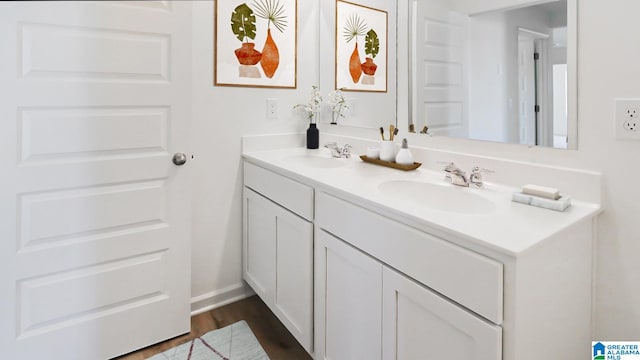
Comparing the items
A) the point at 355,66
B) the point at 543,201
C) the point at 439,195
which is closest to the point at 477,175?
the point at 439,195

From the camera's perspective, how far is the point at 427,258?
2.90 ft

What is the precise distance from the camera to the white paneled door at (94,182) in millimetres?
971

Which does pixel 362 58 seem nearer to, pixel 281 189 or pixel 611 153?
pixel 281 189

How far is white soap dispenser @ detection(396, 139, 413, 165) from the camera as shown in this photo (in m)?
1.48

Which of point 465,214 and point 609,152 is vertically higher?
point 609,152

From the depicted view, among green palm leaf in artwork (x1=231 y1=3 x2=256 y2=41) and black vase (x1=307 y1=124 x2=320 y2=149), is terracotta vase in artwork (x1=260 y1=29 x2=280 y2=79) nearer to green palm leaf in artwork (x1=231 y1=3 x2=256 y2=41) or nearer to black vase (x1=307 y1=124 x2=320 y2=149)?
green palm leaf in artwork (x1=231 y1=3 x2=256 y2=41)

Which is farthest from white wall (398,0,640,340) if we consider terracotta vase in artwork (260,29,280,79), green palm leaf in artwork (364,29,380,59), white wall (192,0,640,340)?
terracotta vase in artwork (260,29,280,79)

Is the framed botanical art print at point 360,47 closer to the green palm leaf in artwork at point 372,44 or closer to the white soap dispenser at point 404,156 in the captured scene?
the green palm leaf in artwork at point 372,44

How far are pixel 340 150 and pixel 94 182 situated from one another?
1.07 meters

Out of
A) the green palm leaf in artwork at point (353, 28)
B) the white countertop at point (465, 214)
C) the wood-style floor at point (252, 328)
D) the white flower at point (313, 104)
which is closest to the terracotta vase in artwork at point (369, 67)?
the green palm leaf in artwork at point (353, 28)

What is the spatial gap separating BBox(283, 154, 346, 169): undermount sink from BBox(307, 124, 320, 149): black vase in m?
0.15

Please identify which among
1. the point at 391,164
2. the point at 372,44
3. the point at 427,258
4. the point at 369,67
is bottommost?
the point at 427,258

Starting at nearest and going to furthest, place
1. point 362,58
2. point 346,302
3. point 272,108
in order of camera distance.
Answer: point 346,302
point 362,58
point 272,108

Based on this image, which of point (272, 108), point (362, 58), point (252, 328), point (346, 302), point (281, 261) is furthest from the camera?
point (272, 108)
